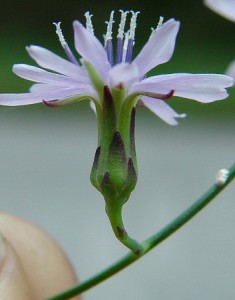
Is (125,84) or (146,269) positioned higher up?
(125,84)

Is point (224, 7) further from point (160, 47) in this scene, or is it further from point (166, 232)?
point (166, 232)

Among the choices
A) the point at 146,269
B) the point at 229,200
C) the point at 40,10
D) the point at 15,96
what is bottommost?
the point at 146,269

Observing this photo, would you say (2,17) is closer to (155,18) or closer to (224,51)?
(155,18)

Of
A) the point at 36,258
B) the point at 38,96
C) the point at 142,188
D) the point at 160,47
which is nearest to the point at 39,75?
the point at 38,96

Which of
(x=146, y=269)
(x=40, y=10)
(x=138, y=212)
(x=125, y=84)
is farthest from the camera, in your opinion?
(x=40, y=10)

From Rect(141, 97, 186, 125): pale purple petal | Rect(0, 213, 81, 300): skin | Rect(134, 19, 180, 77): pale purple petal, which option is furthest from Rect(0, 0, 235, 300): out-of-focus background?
Rect(134, 19, 180, 77): pale purple petal

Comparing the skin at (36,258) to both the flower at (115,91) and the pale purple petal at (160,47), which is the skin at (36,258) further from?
the pale purple petal at (160,47)

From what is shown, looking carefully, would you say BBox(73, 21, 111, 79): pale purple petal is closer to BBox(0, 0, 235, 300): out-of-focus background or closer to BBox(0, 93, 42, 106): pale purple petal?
BBox(0, 93, 42, 106): pale purple petal

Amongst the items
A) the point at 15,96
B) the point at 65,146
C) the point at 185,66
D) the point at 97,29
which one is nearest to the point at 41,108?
the point at 65,146
